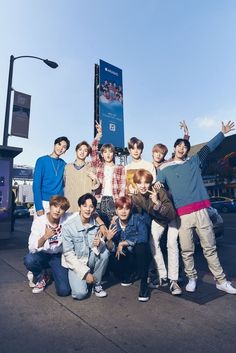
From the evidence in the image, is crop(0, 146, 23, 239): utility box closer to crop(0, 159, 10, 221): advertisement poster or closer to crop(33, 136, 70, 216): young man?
crop(0, 159, 10, 221): advertisement poster

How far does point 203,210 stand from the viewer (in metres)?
3.45

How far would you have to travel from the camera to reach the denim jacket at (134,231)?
11.1 feet

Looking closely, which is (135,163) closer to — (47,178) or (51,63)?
(47,178)

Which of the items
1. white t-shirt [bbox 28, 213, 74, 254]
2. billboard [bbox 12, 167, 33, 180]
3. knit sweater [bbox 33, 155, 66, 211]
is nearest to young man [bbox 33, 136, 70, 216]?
knit sweater [bbox 33, 155, 66, 211]

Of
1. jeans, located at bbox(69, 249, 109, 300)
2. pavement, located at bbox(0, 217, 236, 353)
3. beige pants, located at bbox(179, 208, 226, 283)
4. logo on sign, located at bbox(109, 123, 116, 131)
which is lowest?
pavement, located at bbox(0, 217, 236, 353)

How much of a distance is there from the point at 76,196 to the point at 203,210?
5.93 feet

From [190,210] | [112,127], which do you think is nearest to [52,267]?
[190,210]

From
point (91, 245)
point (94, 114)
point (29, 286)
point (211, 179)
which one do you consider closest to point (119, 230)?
point (91, 245)

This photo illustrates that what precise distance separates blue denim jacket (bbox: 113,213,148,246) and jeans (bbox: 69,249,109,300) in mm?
297

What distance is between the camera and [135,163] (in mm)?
3980

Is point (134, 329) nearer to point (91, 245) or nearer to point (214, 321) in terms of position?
point (214, 321)

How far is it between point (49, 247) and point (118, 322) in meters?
1.37

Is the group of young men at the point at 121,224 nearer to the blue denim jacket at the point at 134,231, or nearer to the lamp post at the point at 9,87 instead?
the blue denim jacket at the point at 134,231

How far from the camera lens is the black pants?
10.7 ft
